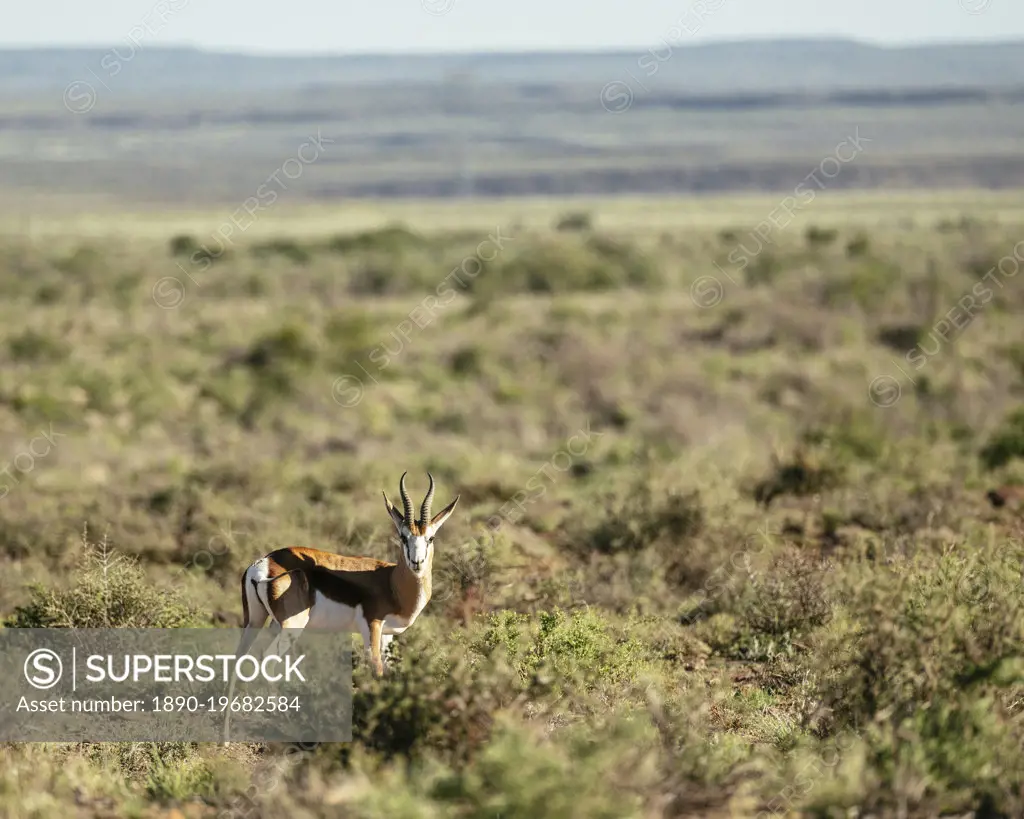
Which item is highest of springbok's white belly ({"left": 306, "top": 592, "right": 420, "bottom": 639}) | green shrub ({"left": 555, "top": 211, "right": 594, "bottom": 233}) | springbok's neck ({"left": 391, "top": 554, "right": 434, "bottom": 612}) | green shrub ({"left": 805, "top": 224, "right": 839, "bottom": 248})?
green shrub ({"left": 555, "top": 211, "right": 594, "bottom": 233})

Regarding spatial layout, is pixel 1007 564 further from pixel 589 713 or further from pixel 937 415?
pixel 937 415

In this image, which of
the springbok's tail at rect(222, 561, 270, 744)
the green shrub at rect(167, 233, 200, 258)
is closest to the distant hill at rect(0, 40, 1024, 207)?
the green shrub at rect(167, 233, 200, 258)

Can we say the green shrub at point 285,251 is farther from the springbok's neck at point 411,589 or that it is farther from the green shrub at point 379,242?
the springbok's neck at point 411,589

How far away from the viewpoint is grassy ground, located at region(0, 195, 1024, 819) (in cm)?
654

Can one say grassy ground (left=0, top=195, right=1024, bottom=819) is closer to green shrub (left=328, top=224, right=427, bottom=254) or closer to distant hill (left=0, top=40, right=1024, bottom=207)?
green shrub (left=328, top=224, right=427, bottom=254)

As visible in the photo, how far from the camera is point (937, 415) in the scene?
76.7ft

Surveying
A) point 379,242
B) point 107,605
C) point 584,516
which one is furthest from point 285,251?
point 107,605

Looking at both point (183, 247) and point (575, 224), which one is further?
point (575, 224)

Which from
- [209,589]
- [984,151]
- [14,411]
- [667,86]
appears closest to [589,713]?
[209,589]

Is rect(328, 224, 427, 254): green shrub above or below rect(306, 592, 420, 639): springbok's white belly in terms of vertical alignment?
above

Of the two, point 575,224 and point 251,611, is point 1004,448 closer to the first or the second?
point 251,611

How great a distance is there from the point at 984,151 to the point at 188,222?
6627 cm

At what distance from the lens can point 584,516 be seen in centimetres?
1384

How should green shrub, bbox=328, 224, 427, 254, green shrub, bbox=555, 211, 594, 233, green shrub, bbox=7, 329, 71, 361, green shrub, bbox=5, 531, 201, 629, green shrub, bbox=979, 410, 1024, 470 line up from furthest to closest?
1. green shrub, bbox=555, 211, 594, 233
2. green shrub, bbox=328, 224, 427, 254
3. green shrub, bbox=7, 329, 71, 361
4. green shrub, bbox=979, 410, 1024, 470
5. green shrub, bbox=5, 531, 201, 629
